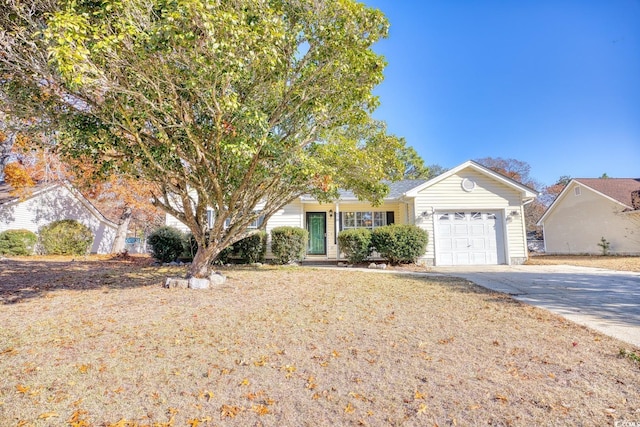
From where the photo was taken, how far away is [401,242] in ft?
38.9

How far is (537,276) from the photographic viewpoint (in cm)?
912

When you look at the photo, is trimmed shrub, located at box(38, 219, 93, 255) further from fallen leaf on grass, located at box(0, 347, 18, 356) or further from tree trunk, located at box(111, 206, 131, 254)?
fallen leaf on grass, located at box(0, 347, 18, 356)

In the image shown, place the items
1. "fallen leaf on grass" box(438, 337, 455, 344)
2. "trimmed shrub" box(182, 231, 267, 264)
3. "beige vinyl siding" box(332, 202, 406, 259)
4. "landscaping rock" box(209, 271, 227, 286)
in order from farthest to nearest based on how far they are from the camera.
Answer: "beige vinyl siding" box(332, 202, 406, 259)
"trimmed shrub" box(182, 231, 267, 264)
"landscaping rock" box(209, 271, 227, 286)
"fallen leaf on grass" box(438, 337, 455, 344)

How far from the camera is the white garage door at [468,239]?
13.1 meters

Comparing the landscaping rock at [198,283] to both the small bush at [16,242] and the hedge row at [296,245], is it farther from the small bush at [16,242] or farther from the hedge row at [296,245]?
the small bush at [16,242]

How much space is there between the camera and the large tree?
4055 millimetres

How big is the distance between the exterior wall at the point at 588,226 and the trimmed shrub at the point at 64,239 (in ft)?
94.4

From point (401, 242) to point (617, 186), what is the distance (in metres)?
16.2

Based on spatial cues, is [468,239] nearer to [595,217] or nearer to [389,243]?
[389,243]

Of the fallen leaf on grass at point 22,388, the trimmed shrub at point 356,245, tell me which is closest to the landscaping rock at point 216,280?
the fallen leaf on grass at point 22,388

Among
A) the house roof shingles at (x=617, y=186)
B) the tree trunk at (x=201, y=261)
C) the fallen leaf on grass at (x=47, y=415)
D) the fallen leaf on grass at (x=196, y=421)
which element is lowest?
the fallen leaf on grass at (x=196, y=421)

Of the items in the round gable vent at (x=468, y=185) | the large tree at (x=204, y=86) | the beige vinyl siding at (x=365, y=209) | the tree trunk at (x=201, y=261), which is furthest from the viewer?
the beige vinyl siding at (x=365, y=209)

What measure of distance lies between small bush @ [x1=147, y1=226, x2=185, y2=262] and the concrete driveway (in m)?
11.0

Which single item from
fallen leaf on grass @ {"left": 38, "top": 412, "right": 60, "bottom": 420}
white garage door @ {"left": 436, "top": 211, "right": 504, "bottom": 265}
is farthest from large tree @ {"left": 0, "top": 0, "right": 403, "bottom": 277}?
white garage door @ {"left": 436, "top": 211, "right": 504, "bottom": 265}
